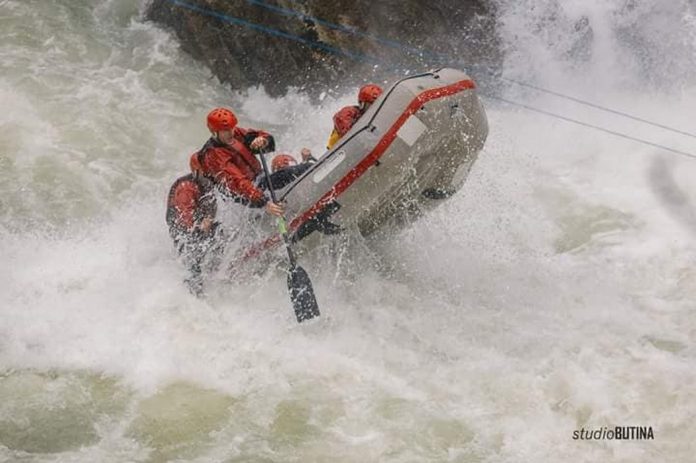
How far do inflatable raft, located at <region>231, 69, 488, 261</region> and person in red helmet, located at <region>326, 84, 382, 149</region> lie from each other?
0.39m

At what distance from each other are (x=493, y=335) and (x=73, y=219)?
4.08m

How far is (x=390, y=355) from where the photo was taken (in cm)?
602

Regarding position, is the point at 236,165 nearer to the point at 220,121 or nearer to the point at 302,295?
the point at 220,121

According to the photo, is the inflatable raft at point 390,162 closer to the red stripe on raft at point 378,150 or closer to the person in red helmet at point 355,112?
the red stripe on raft at point 378,150

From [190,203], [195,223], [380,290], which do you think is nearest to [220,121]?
[190,203]

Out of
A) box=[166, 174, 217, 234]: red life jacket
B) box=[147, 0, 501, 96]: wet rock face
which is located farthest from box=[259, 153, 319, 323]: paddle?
box=[147, 0, 501, 96]: wet rock face

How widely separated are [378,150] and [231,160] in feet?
4.17

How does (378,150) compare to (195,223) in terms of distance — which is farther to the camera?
(195,223)

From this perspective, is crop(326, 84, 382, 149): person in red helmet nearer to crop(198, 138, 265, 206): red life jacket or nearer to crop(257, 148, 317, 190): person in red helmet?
crop(257, 148, 317, 190): person in red helmet

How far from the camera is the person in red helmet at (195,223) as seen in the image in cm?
668

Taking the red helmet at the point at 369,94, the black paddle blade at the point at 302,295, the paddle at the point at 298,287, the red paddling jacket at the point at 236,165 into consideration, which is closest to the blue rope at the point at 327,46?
the red helmet at the point at 369,94

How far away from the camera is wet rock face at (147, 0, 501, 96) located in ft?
31.9

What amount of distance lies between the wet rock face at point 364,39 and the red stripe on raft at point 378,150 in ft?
11.3

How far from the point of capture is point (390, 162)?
6129mm
